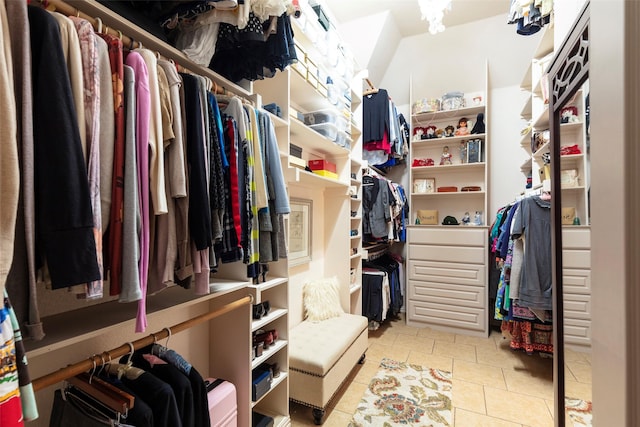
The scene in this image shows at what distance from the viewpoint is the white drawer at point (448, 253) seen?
3166 mm

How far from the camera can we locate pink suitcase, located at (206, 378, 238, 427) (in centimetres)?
121

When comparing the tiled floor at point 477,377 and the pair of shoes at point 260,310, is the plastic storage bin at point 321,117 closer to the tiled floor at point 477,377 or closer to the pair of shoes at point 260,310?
the pair of shoes at point 260,310

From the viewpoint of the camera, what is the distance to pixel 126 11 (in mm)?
949

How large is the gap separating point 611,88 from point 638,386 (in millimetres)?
623

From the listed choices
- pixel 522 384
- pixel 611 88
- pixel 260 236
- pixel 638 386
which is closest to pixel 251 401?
pixel 260 236

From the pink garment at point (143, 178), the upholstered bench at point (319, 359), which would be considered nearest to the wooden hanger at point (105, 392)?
the pink garment at point (143, 178)

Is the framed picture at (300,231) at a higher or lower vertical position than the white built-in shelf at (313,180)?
lower

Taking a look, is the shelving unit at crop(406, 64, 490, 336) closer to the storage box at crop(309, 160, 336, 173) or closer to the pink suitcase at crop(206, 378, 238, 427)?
the storage box at crop(309, 160, 336, 173)

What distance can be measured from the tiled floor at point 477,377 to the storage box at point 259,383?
445 millimetres

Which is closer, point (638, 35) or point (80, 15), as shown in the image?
point (638, 35)

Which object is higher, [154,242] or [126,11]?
[126,11]

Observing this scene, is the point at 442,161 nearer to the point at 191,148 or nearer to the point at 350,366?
the point at 350,366

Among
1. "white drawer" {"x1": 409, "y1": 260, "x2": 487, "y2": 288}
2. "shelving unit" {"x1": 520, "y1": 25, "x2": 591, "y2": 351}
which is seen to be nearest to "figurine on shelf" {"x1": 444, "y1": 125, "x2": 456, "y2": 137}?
"white drawer" {"x1": 409, "y1": 260, "x2": 487, "y2": 288}

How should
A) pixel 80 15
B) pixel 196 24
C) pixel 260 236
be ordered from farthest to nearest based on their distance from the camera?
1. pixel 260 236
2. pixel 196 24
3. pixel 80 15
